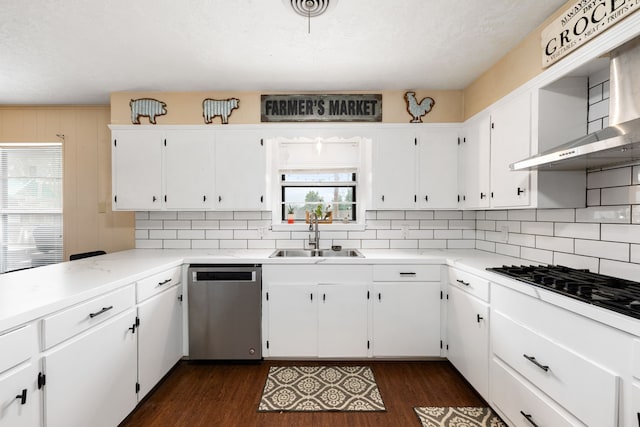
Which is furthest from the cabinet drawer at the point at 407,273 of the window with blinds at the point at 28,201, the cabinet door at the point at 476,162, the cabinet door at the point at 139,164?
the window with blinds at the point at 28,201

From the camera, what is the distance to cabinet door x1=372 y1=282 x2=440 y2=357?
249 cm

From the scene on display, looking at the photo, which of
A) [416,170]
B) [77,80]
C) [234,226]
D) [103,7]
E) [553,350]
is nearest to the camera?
[553,350]

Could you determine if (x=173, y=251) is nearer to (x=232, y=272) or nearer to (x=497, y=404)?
(x=232, y=272)

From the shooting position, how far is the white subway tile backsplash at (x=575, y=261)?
1.78m

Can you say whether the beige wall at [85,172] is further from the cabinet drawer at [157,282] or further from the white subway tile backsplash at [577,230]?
the white subway tile backsplash at [577,230]

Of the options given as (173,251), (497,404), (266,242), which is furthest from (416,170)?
(173,251)

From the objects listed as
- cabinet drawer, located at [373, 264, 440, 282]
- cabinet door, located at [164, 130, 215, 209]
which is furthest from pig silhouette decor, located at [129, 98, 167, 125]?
cabinet drawer, located at [373, 264, 440, 282]

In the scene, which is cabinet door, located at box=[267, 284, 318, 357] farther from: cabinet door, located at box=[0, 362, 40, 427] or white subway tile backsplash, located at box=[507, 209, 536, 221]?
white subway tile backsplash, located at box=[507, 209, 536, 221]

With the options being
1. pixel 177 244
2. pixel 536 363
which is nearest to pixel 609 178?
pixel 536 363

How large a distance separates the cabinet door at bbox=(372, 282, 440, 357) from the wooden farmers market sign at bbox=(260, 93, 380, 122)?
1670 mm

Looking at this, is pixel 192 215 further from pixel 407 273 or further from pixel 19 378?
pixel 407 273

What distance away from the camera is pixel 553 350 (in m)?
1.35

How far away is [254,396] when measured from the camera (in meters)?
2.09

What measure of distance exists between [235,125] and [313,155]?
0.89 m
